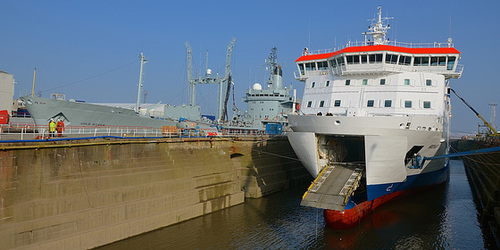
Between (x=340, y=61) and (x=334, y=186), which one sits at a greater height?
(x=340, y=61)

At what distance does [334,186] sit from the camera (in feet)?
54.8

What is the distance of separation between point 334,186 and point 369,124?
3.64 meters

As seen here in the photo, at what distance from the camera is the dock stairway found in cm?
1554

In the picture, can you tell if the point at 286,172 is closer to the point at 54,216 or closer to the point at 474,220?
the point at 474,220

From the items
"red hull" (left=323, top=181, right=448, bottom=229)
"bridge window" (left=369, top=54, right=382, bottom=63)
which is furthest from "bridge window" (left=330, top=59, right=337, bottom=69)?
"red hull" (left=323, top=181, right=448, bottom=229)

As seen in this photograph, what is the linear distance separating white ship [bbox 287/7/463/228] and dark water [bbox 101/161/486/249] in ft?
3.87

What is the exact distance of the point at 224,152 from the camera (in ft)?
78.6

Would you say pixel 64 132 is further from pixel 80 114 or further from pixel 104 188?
pixel 104 188

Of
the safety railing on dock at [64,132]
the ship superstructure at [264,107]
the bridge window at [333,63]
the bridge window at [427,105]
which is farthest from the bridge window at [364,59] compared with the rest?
the ship superstructure at [264,107]

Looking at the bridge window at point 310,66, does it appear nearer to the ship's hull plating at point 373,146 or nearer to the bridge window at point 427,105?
the ship's hull plating at point 373,146

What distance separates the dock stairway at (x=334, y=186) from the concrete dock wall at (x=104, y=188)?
7.17m

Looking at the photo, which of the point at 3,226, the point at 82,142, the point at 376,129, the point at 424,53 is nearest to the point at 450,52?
the point at 424,53

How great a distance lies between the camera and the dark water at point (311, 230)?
1540 centimetres

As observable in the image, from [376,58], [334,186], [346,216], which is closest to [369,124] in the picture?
[334,186]
